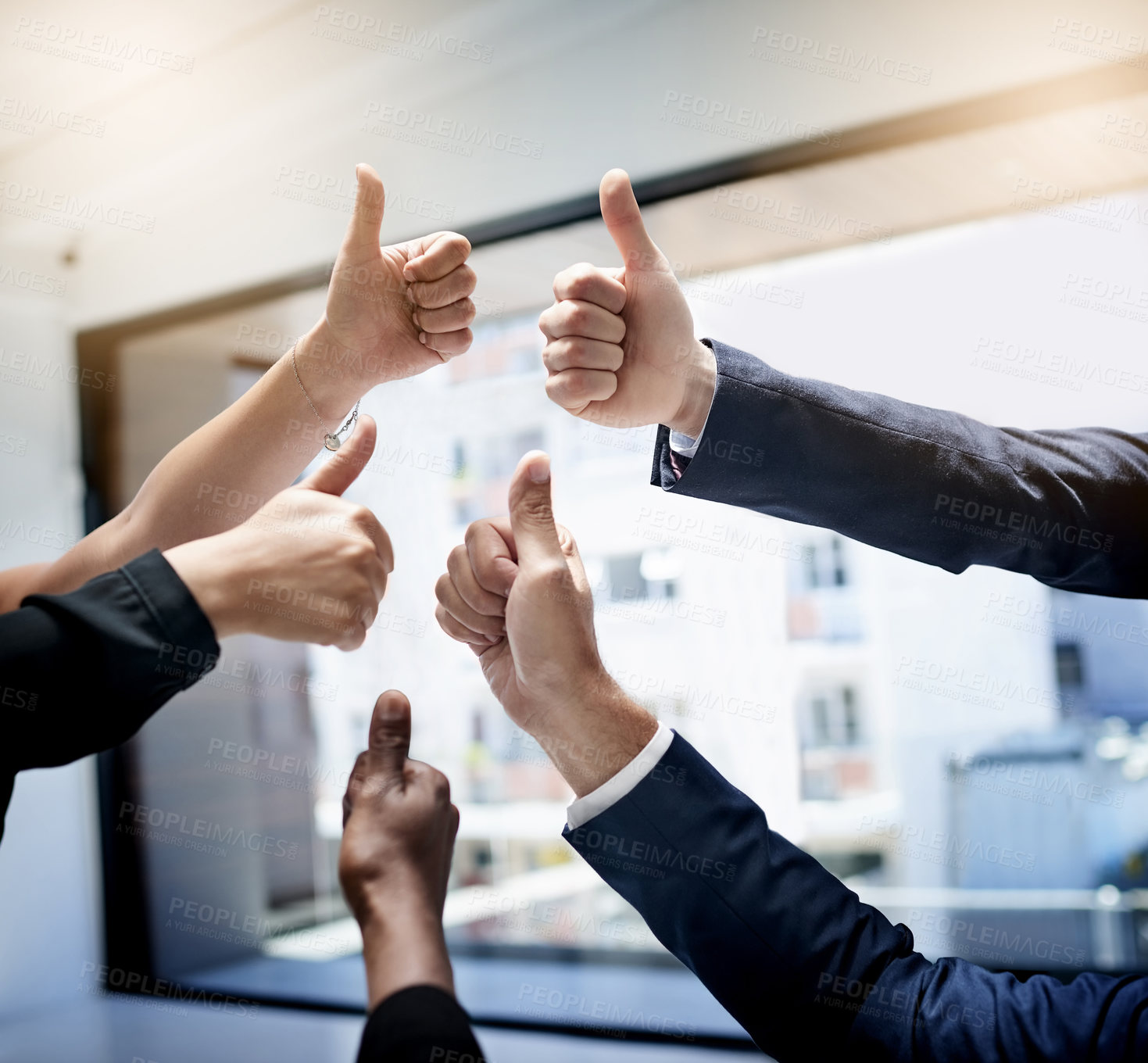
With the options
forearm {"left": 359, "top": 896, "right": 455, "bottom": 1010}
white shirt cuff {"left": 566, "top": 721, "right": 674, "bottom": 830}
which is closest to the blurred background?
white shirt cuff {"left": 566, "top": 721, "right": 674, "bottom": 830}

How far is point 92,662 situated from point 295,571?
19 cm

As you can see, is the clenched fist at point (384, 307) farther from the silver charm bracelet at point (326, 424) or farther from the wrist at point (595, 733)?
the wrist at point (595, 733)

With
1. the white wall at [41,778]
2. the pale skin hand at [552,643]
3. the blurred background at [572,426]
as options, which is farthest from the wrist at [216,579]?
the white wall at [41,778]

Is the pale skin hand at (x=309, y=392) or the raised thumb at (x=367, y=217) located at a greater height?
the raised thumb at (x=367, y=217)

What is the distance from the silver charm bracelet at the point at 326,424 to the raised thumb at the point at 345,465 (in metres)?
0.09

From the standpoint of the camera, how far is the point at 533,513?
954 millimetres

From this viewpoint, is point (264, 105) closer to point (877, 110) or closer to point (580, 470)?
point (580, 470)

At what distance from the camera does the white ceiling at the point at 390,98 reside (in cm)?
173

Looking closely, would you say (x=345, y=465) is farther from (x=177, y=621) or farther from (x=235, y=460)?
(x=177, y=621)

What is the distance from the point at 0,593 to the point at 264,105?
5.31 ft

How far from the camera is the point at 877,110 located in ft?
5.71

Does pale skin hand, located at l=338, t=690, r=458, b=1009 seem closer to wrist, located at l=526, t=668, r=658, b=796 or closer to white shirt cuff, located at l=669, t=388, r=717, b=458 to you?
wrist, located at l=526, t=668, r=658, b=796

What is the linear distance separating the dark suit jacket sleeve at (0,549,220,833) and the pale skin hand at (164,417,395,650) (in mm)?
29

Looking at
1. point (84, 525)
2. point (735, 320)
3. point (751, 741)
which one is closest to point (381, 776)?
point (751, 741)
